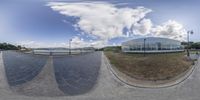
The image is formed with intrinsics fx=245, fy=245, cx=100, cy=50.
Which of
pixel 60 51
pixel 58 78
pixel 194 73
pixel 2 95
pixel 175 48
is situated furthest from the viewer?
pixel 175 48

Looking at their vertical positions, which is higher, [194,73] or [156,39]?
[156,39]

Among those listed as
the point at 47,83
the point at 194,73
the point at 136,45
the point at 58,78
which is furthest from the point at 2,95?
the point at 136,45

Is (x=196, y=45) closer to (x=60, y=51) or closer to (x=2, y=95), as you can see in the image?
(x=60, y=51)

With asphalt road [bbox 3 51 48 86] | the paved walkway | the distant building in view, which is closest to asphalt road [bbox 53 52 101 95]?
the paved walkway

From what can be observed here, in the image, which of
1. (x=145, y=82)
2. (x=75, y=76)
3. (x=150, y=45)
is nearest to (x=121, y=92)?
(x=145, y=82)

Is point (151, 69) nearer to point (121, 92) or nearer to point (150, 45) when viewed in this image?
point (121, 92)

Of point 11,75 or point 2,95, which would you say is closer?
point 2,95

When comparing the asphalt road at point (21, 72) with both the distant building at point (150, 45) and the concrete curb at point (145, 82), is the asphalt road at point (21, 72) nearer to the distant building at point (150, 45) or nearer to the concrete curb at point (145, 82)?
the concrete curb at point (145, 82)

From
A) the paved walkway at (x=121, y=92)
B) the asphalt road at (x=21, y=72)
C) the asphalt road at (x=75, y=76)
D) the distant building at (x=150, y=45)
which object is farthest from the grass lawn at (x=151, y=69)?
the distant building at (x=150, y=45)
